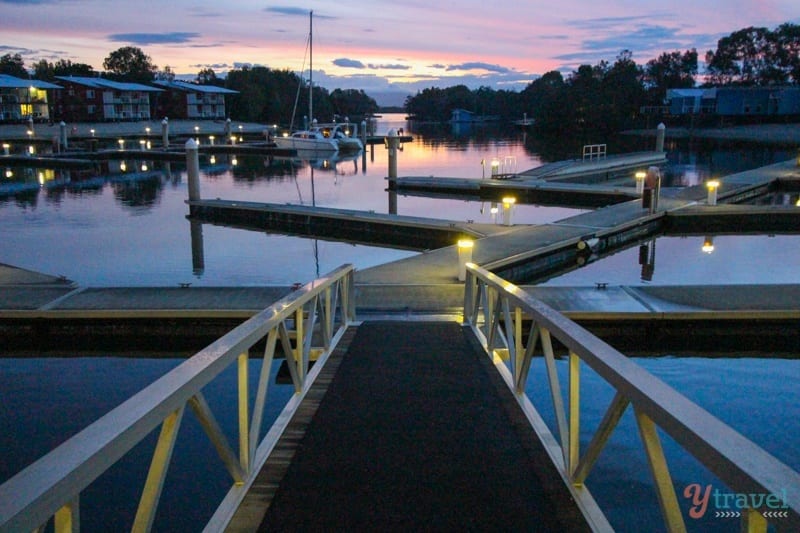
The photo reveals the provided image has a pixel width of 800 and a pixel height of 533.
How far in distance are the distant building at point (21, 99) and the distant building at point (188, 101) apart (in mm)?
14598

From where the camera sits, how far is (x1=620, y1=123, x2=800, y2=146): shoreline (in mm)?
69438

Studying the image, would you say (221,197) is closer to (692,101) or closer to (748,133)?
(748,133)

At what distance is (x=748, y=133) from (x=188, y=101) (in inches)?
2556

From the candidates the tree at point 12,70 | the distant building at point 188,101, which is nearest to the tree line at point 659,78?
the distant building at point 188,101

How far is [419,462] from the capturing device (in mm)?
3736

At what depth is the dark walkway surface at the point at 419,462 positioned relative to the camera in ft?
10.3

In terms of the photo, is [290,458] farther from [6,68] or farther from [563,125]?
[6,68]

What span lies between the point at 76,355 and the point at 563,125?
100 meters

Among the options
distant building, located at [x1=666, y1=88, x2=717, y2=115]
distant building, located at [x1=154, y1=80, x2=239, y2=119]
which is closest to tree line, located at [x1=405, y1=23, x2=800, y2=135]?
distant building, located at [x1=666, y1=88, x2=717, y2=115]

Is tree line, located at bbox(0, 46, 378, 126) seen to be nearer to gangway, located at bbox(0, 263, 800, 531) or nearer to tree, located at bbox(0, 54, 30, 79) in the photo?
tree, located at bbox(0, 54, 30, 79)

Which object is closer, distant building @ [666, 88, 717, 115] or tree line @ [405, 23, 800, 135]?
distant building @ [666, 88, 717, 115]

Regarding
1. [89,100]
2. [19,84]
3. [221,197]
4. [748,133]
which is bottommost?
[221,197]

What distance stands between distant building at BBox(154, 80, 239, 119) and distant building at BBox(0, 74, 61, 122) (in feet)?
47.9

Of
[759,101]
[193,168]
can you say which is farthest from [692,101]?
[193,168]
